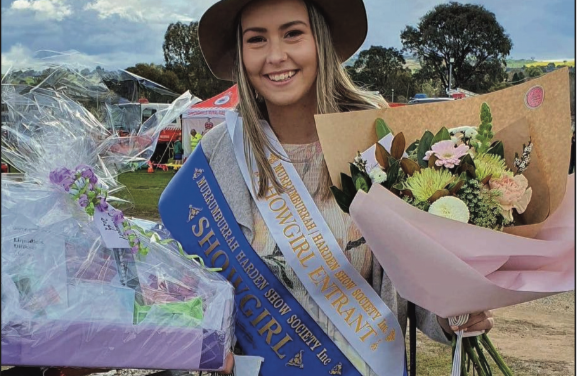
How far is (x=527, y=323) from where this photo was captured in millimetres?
5598

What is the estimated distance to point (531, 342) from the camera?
513 centimetres

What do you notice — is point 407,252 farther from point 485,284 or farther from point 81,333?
point 81,333

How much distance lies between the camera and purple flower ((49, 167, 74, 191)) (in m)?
1.67

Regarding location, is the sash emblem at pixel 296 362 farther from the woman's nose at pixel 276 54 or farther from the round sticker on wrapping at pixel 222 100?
the round sticker on wrapping at pixel 222 100

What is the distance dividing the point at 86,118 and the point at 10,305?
62 centimetres

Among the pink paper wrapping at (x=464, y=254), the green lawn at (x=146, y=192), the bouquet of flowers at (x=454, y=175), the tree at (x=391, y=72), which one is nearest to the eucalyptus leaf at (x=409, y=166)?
the bouquet of flowers at (x=454, y=175)

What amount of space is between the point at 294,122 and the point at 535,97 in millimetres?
758

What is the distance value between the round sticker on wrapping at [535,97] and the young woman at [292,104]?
53 centimetres

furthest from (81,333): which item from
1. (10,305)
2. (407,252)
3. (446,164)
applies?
(446,164)

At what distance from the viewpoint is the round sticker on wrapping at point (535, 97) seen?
5.22ft

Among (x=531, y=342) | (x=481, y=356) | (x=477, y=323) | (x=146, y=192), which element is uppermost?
(x=477, y=323)

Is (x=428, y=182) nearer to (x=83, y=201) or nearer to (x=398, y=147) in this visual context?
(x=398, y=147)

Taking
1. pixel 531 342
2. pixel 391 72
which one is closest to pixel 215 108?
pixel 531 342

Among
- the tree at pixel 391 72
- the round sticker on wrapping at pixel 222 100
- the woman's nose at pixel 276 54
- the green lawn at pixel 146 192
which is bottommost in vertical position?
the green lawn at pixel 146 192
